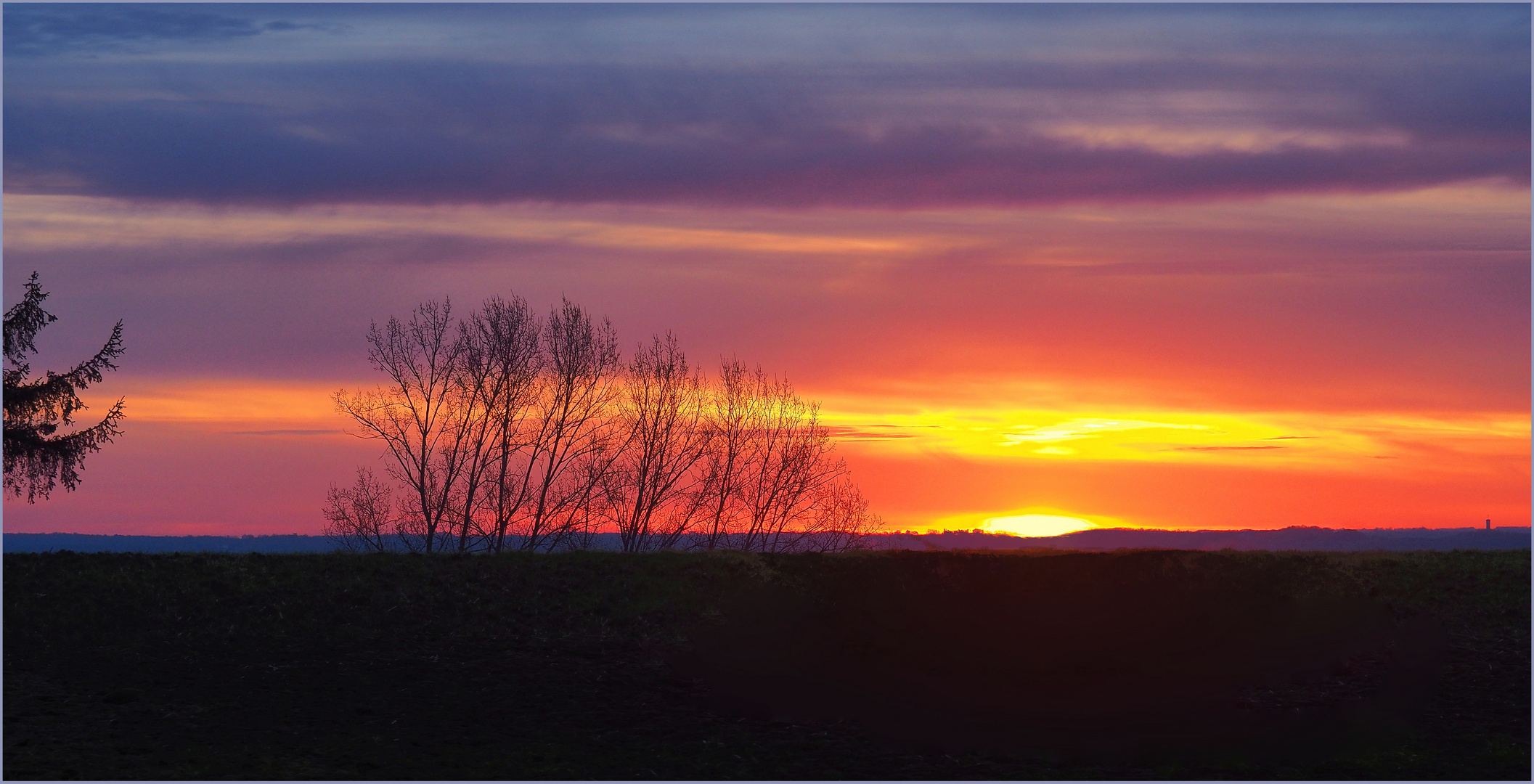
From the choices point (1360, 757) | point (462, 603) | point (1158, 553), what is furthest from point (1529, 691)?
point (462, 603)

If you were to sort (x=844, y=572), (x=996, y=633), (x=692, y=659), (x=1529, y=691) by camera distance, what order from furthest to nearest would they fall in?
(x=844, y=572) < (x=996, y=633) < (x=692, y=659) < (x=1529, y=691)

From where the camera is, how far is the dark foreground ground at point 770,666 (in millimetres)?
14711

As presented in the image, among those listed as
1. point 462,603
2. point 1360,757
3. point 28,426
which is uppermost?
point 28,426

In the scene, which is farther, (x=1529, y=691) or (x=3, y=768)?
(x=1529, y=691)

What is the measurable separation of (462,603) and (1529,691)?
16.4 metres

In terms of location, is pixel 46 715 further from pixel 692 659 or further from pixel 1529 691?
pixel 1529 691

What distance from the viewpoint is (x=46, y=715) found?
1545 centimetres

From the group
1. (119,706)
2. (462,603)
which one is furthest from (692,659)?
(119,706)

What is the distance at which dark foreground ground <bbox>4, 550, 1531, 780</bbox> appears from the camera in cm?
1471

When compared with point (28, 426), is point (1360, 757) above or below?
below

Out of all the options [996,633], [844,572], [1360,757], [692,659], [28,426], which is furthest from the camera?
[28,426]

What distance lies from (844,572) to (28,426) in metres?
19.9

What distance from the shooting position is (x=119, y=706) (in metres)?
15.8

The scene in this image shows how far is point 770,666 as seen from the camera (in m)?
18.3
